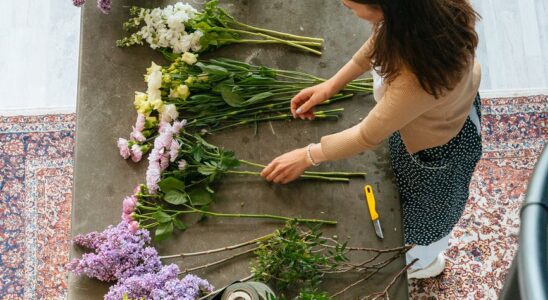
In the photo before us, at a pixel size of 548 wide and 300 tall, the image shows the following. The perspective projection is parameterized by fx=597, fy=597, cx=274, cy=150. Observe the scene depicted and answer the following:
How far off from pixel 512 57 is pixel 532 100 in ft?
0.69

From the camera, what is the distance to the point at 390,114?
1215mm

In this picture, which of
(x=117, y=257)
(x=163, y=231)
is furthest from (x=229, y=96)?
(x=117, y=257)

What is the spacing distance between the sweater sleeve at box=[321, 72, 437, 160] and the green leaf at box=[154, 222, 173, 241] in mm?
439

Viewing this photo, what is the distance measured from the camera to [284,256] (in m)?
1.33

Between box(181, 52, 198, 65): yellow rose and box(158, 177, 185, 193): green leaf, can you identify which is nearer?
box(158, 177, 185, 193): green leaf

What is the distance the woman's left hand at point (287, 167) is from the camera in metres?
1.43

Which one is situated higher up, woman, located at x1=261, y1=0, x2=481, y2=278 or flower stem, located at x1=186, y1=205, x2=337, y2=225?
woman, located at x1=261, y1=0, x2=481, y2=278

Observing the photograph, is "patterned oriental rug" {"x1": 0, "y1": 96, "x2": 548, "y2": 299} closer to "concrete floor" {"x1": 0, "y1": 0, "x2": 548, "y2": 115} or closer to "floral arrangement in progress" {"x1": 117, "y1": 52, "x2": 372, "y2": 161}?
"concrete floor" {"x1": 0, "y1": 0, "x2": 548, "y2": 115}

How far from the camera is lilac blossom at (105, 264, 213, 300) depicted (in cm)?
130

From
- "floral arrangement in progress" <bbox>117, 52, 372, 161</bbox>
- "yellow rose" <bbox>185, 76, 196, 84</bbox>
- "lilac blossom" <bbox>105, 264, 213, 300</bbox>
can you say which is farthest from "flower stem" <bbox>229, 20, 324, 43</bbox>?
"lilac blossom" <bbox>105, 264, 213, 300</bbox>

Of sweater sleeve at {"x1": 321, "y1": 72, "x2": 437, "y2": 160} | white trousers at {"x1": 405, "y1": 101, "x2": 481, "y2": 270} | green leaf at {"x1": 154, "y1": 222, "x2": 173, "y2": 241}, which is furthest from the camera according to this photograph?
white trousers at {"x1": 405, "y1": 101, "x2": 481, "y2": 270}

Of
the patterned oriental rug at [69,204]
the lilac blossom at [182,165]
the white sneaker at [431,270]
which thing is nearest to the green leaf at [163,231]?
the lilac blossom at [182,165]

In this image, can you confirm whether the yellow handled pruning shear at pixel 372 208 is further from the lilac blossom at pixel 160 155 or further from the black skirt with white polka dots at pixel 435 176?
the lilac blossom at pixel 160 155

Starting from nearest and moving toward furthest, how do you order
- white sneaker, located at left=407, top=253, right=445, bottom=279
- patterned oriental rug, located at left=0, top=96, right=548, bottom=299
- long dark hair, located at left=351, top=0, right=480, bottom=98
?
long dark hair, located at left=351, top=0, right=480, bottom=98 → white sneaker, located at left=407, top=253, right=445, bottom=279 → patterned oriental rug, located at left=0, top=96, right=548, bottom=299
